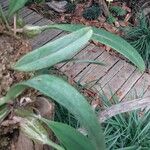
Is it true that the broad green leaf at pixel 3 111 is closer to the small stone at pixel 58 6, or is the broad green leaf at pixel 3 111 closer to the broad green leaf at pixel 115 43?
the broad green leaf at pixel 115 43

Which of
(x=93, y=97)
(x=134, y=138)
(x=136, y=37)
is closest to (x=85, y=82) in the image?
(x=93, y=97)

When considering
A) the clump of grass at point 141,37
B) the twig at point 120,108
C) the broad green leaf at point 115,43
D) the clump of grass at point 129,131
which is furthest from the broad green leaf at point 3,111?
the clump of grass at point 141,37

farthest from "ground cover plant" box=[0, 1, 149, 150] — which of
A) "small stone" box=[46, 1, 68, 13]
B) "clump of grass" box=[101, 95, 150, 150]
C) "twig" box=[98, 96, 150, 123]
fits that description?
"small stone" box=[46, 1, 68, 13]

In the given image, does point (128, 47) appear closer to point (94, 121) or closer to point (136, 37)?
point (94, 121)

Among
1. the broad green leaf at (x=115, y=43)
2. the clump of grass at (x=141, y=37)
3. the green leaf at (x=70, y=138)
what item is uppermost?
the broad green leaf at (x=115, y=43)

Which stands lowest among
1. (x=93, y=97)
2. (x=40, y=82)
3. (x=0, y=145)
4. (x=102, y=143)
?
(x=93, y=97)

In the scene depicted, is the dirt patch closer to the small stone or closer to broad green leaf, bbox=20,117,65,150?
broad green leaf, bbox=20,117,65,150
